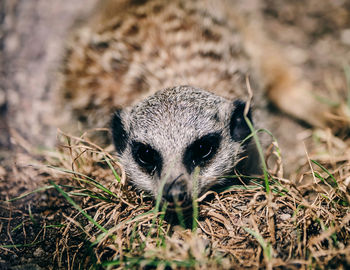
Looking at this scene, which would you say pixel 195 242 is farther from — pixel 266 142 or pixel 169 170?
pixel 266 142

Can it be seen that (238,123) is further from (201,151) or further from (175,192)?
(175,192)

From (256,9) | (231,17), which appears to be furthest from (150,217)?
(256,9)

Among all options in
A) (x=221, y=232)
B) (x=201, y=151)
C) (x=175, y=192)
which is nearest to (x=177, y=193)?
(x=175, y=192)

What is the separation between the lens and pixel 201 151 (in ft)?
6.02

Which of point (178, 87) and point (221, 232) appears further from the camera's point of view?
point (178, 87)

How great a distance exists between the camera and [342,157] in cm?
202

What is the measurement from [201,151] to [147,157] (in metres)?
0.34

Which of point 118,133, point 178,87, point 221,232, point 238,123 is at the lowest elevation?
point 221,232

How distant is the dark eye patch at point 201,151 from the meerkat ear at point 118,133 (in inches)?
20.9

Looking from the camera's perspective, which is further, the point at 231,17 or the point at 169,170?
the point at 231,17

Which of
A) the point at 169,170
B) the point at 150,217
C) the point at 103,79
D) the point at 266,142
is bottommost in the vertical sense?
the point at 266,142

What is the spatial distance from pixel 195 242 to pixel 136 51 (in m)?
1.93

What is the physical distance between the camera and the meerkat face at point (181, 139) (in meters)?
1.71

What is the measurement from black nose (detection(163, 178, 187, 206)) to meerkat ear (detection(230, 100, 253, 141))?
69 cm
